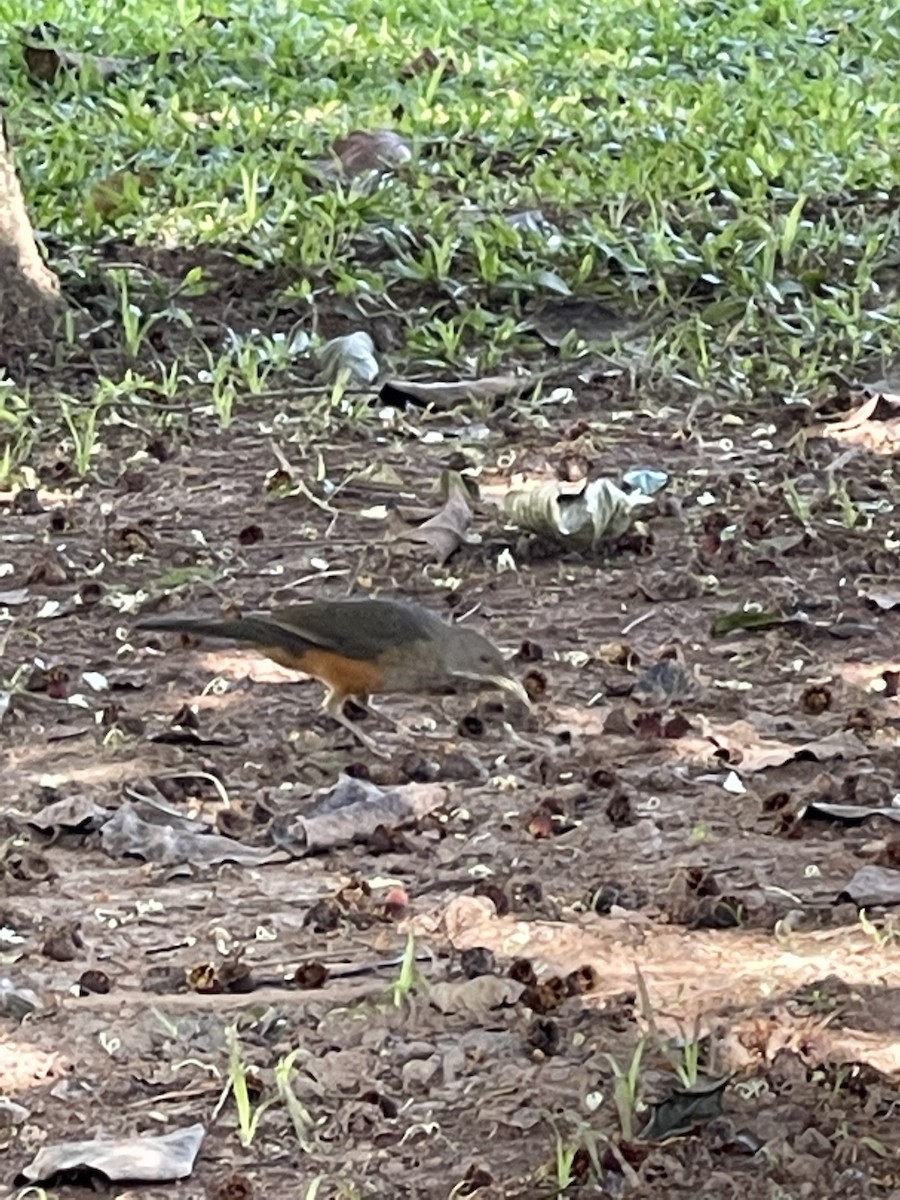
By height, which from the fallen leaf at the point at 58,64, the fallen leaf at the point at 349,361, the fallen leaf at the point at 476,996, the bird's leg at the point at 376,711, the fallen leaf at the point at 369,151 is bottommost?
the fallen leaf at the point at 58,64

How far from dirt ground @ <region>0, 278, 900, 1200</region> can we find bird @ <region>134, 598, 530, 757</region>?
0.13 m

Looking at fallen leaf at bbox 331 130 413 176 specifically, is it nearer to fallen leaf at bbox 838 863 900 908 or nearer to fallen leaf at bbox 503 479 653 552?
fallen leaf at bbox 503 479 653 552

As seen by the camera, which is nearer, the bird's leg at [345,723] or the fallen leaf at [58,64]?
the bird's leg at [345,723]

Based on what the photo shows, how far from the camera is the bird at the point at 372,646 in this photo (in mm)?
4246

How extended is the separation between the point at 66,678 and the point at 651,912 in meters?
1.60

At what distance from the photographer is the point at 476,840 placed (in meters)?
3.86

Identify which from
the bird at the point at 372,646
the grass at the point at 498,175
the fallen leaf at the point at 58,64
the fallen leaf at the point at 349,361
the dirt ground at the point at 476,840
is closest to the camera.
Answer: the dirt ground at the point at 476,840

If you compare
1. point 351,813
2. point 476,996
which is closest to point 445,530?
point 351,813

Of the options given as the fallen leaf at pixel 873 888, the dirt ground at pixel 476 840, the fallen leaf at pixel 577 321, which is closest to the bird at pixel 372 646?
the dirt ground at pixel 476 840

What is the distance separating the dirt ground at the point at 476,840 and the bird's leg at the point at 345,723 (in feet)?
0.09

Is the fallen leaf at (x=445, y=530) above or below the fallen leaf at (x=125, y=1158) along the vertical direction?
below

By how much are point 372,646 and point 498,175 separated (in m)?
4.12

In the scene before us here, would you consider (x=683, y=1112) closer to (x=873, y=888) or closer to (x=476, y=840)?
(x=873, y=888)

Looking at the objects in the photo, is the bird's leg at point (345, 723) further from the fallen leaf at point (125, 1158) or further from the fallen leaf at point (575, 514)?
the fallen leaf at point (125, 1158)
